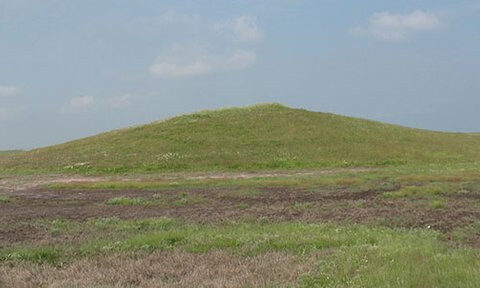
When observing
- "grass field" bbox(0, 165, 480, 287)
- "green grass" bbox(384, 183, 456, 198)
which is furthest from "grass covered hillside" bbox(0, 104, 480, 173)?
"grass field" bbox(0, 165, 480, 287)

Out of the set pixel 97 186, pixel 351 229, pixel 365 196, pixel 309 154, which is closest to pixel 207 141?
pixel 309 154

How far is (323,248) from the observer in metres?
13.0

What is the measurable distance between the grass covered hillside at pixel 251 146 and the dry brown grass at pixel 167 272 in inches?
1607

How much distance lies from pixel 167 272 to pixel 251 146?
50624 millimetres

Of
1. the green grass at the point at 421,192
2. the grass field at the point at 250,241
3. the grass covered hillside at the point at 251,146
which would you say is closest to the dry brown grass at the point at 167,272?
the grass field at the point at 250,241

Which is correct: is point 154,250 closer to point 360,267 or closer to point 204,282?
point 204,282

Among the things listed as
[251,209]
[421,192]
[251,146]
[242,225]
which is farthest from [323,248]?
[251,146]

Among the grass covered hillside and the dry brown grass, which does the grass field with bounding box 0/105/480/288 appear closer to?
the dry brown grass

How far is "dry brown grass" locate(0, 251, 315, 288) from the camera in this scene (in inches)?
404

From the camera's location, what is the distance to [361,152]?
58406mm

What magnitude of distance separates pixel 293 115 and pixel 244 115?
714 centimetres

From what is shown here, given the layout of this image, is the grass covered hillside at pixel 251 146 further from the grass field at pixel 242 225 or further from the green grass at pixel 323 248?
the green grass at pixel 323 248

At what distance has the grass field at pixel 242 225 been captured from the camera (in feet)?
34.7

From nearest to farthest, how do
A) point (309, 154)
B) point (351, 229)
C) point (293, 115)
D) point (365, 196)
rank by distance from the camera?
point (351, 229)
point (365, 196)
point (309, 154)
point (293, 115)
